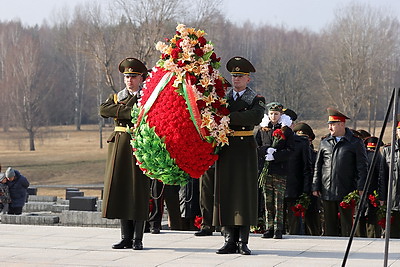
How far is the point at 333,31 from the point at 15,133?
23632mm

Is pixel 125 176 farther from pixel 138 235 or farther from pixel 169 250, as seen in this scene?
pixel 169 250

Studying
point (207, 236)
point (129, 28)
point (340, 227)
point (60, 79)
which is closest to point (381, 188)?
point (340, 227)

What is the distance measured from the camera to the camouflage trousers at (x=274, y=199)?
11398mm

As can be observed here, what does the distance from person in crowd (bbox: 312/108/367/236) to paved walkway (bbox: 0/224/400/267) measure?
0.94 meters

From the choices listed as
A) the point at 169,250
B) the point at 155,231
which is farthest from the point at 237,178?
the point at 155,231

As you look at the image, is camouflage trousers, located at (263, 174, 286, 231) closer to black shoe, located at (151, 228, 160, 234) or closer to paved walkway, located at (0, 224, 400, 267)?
paved walkway, located at (0, 224, 400, 267)

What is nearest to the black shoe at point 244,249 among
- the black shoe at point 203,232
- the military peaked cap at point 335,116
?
the black shoe at point 203,232

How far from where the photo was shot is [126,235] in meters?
10.1

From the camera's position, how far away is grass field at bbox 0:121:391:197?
4512 cm

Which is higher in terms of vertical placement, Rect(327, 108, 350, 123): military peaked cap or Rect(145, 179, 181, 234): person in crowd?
Rect(327, 108, 350, 123): military peaked cap

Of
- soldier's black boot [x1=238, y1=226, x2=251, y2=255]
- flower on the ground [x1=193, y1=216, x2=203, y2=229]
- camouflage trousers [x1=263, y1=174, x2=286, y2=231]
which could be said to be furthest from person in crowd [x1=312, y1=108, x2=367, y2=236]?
soldier's black boot [x1=238, y1=226, x2=251, y2=255]

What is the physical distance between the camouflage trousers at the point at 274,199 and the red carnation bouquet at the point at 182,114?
2.03 meters

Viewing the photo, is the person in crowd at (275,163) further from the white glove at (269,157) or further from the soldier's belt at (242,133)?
the soldier's belt at (242,133)

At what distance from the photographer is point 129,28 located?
152 ft
